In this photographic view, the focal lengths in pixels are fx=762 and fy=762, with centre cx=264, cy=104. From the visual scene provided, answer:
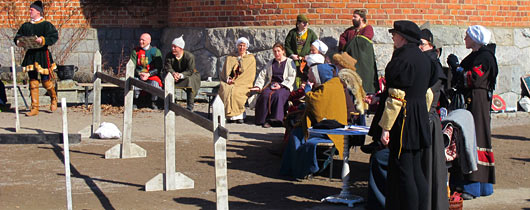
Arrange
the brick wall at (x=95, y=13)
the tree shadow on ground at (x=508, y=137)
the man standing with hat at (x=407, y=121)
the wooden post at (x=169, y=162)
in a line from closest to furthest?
1. the man standing with hat at (x=407, y=121)
2. the wooden post at (x=169, y=162)
3. the tree shadow on ground at (x=508, y=137)
4. the brick wall at (x=95, y=13)

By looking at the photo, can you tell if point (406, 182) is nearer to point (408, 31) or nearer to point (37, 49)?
point (408, 31)

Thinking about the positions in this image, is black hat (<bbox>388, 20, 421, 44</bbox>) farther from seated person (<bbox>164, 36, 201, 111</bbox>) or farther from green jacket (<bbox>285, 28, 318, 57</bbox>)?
seated person (<bbox>164, 36, 201, 111</bbox>)

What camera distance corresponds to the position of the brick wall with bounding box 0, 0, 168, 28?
16.0m

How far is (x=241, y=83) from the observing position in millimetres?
12844

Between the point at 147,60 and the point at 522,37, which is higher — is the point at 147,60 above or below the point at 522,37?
below

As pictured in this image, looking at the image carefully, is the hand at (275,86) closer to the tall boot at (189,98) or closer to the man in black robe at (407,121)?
the tall boot at (189,98)

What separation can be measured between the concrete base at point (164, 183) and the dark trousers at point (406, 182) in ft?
7.64

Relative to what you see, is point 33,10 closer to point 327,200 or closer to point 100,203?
point 100,203

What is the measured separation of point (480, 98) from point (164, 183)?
3358 mm

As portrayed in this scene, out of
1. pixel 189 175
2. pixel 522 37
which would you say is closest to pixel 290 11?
pixel 522 37

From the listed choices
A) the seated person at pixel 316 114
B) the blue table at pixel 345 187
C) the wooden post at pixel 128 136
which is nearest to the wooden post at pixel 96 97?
the wooden post at pixel 128 136

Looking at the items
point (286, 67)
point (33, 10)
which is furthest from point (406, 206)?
point (33, 10)

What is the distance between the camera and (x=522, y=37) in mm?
14180

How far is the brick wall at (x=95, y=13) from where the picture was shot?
1600cm
